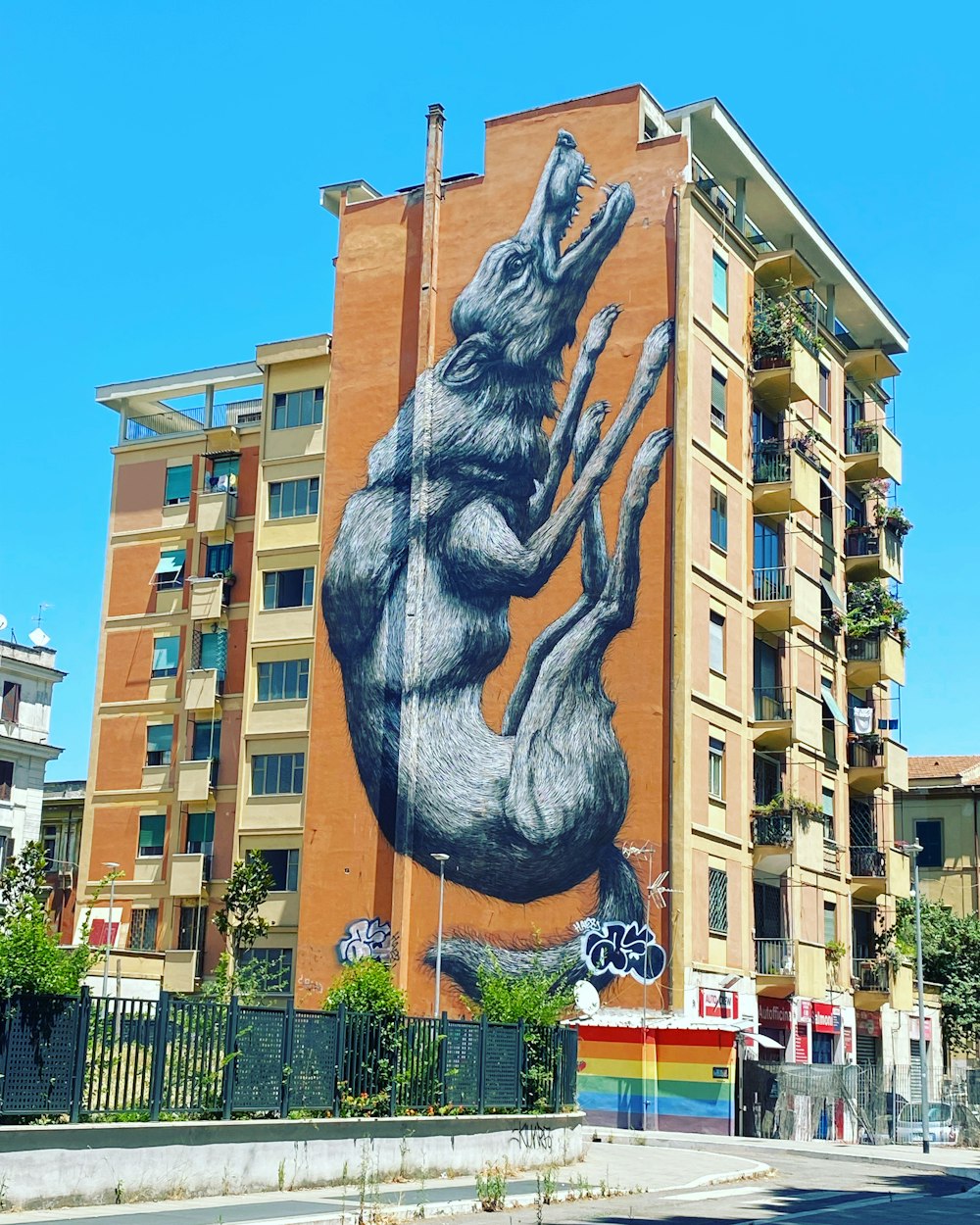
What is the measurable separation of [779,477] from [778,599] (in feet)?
13.9

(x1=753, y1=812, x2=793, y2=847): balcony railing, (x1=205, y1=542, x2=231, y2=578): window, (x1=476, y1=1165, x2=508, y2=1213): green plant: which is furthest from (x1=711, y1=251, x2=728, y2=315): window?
(x1=476, y1=1165, x2=508, y2=1213): green plant

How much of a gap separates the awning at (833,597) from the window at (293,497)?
18.4 m

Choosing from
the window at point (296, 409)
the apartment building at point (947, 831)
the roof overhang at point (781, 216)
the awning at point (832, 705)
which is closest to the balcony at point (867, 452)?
the roof overhang at point (781, 216)

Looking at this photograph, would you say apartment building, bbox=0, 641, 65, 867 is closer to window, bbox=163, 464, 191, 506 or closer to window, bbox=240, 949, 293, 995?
window, bbox=163, 464, 191, 506

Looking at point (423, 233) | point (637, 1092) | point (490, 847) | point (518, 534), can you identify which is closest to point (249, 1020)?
point (637, 1092)

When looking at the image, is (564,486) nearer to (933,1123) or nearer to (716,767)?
(716,767)

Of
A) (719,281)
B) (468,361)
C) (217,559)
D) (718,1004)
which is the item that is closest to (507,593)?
(468,361)

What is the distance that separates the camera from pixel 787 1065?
44.2m

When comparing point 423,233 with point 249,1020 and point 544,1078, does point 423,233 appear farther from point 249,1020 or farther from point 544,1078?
point 249,1020

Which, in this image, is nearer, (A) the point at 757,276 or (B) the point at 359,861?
(B) the point at 359,861

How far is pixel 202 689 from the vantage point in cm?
6084

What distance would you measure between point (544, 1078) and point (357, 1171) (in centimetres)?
598

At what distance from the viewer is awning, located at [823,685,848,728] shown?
5744cm

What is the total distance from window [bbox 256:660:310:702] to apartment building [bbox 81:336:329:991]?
6cm
